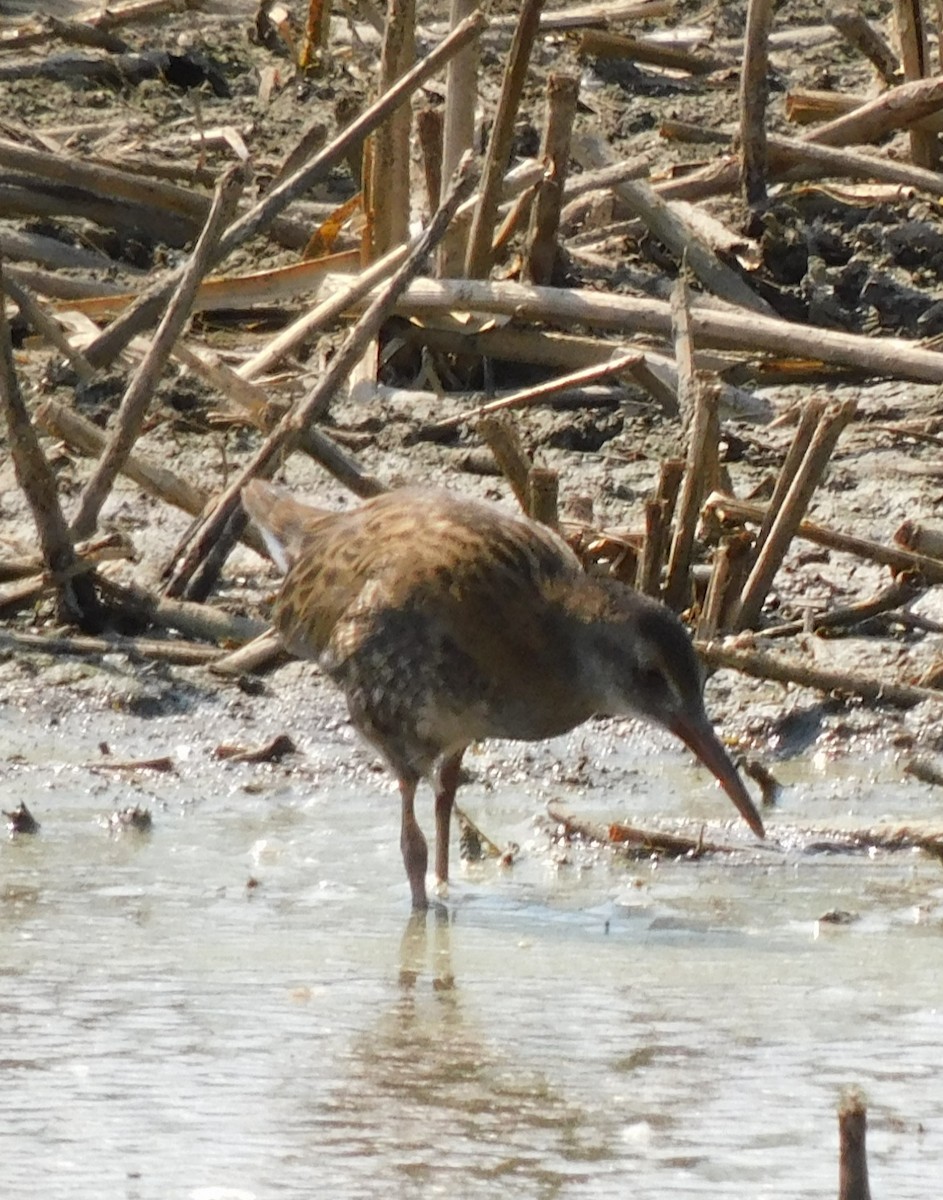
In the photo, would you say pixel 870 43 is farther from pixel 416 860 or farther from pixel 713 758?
pixel 416 860

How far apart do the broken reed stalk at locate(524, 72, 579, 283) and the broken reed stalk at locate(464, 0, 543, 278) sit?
5.3 inches

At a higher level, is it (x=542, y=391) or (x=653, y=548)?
(x=542, y=391)

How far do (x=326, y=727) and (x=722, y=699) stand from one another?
1095 mm

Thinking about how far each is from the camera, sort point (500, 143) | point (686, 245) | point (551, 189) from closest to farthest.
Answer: point (500, 143)
point (551, 189)
point (686, 245)

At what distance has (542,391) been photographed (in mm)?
7867

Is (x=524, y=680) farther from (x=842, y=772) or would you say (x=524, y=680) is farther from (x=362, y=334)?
(x=362, y=334)

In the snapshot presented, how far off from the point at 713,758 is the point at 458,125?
3.77m

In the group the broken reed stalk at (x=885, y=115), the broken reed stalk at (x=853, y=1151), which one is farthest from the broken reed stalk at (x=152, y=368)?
the broken reed stalk at (x=853, y=1151)

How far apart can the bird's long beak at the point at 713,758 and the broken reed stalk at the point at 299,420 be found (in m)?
1.77

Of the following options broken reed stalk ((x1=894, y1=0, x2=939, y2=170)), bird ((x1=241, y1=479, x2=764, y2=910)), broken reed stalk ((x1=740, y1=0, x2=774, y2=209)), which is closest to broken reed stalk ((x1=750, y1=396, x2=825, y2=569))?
bird ((x1=241, y1=479, x2=764, y2=910))

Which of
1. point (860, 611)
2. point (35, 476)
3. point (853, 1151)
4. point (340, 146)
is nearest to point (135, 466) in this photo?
point (35, 476)

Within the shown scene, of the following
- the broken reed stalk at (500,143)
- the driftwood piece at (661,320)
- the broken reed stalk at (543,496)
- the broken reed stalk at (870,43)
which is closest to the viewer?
the broken reed stalk at (543,496)

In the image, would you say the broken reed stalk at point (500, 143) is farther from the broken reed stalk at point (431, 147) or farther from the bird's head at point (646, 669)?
the bird's head at point (646, 669)

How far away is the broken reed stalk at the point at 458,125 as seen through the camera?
27.2 feet
